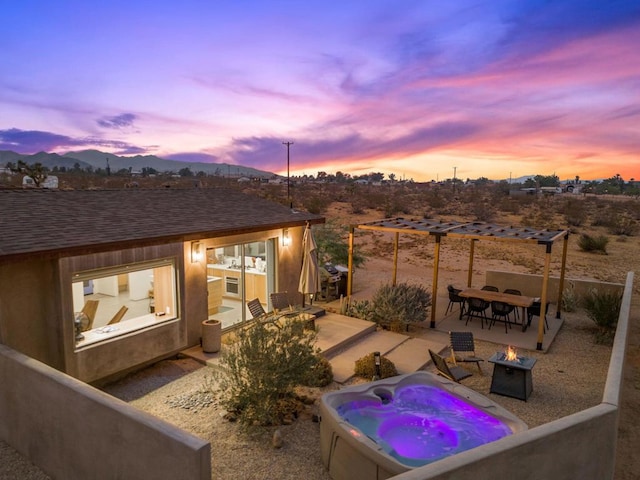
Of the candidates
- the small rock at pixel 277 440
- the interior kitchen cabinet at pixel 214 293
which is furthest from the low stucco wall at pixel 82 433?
the interior kitchen cabinet at pixel 214 293

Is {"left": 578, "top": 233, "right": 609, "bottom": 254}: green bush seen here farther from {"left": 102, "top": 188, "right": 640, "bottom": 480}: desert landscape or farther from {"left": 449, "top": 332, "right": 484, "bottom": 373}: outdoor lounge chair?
{"left": 449, "top": 332, "right": 484, "bottom": 373}: outdoor lounge chair

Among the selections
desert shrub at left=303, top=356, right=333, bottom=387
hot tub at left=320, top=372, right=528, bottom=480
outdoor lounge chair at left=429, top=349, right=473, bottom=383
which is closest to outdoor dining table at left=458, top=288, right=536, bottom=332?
outdoor lounge chair at left=429, top=349, right=473, bottom=383

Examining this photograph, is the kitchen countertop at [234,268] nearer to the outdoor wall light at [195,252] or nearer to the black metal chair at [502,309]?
the outdoor wall light at [195,252]

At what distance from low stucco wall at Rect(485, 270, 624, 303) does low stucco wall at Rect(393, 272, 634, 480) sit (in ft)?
31.4

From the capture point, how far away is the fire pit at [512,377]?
7516 millimetres

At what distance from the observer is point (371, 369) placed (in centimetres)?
811

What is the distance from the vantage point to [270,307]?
11.3 m

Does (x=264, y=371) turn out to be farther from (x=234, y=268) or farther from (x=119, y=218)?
(x=119, y=218)

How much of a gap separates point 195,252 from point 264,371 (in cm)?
366

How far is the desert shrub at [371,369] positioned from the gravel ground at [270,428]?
0.74m

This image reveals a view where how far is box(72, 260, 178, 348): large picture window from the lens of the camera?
7219 mm

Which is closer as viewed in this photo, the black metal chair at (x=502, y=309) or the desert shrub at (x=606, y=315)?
the desert shrub at (x=606, y=315)

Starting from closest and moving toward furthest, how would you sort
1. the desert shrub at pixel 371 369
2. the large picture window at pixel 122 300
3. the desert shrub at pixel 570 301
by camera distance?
the large picture window at pixel 122 300, the desert shrub at pixel 371 369, the desert shrub at pixel 570 301

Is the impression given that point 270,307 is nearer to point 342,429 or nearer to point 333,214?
point 342,429
